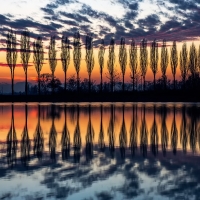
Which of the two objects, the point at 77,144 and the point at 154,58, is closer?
the point at 77,144

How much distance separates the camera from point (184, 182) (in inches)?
246

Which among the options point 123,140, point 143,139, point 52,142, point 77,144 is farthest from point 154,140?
point 52,142

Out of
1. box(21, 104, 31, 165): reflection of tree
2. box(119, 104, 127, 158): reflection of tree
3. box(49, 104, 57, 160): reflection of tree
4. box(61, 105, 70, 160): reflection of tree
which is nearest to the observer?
box(21, 104, 31, 165): reflection of tree

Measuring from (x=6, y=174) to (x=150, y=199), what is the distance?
9.30 ft

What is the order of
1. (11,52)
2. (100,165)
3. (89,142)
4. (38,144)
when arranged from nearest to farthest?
(100,165) < (38,144) < (89,142) < (11,52)

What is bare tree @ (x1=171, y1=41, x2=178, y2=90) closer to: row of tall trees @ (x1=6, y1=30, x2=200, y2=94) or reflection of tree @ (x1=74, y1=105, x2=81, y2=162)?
row of tall trees @ (x1=6, y1=30, x2=200, y2=94)

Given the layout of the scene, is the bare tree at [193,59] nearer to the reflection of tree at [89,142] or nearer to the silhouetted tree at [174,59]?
the silhouetted tree at [174,59]

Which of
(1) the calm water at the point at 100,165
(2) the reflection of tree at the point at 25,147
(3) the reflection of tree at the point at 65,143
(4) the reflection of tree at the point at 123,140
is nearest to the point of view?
(1) the calm water at the point at 100,165

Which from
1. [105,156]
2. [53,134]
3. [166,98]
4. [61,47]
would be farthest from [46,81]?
[105,156]

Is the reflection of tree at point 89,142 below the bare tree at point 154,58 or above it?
below

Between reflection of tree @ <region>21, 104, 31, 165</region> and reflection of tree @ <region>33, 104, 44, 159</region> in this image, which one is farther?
reflection of tree @ <region>33, 104, 44, 159</region>

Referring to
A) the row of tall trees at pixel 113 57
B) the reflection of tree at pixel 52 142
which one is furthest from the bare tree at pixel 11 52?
the reflection of tree at pixel 52 142

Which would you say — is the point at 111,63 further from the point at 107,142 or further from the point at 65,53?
the point at 107,142

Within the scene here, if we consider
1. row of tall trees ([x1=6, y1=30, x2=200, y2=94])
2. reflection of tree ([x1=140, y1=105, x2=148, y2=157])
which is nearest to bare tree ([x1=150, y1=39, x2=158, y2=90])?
row of tall trees ([x1=6, y1=30, x2=200, y2=94])
